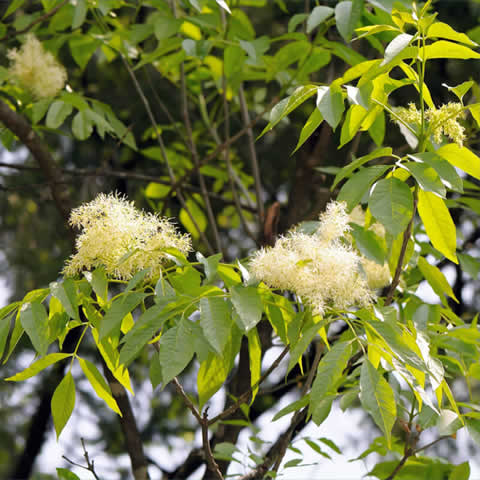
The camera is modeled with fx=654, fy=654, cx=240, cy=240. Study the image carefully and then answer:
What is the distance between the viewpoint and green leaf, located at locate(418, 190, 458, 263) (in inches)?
42.6

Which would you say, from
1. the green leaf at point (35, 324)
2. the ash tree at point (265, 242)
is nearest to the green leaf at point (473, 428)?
the ash tree at point (265, 242)

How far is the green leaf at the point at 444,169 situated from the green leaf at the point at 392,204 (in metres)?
0.05

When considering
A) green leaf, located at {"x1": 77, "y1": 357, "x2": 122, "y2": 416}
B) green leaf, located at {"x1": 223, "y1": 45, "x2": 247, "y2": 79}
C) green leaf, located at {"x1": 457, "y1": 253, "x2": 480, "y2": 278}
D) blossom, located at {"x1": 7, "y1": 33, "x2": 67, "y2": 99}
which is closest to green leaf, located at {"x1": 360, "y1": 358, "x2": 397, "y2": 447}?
green leaf, located at {"x1": 77, "y1": 357, "x2": 122, "y2": 416}

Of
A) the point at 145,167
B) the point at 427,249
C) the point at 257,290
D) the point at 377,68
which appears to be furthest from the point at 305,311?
the point at 145,167

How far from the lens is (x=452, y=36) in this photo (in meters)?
1.07

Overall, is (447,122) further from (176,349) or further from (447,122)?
(176,349)

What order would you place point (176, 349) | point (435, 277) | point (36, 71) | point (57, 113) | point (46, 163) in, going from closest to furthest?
point (176, 349) < point (435, 277) < point (57, 113) < point (36, 71) < point (46, 163)

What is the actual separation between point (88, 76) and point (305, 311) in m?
2.59

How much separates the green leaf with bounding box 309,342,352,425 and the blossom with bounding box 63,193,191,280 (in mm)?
320

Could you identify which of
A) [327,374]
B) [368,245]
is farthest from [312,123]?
[327,374]

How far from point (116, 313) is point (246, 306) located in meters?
0.21

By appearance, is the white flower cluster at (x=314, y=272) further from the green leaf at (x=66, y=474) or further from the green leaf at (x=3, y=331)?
the green leaf at (x=66, y=474)

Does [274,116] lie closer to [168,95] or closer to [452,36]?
[452,36]

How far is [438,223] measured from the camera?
43.2 inches
